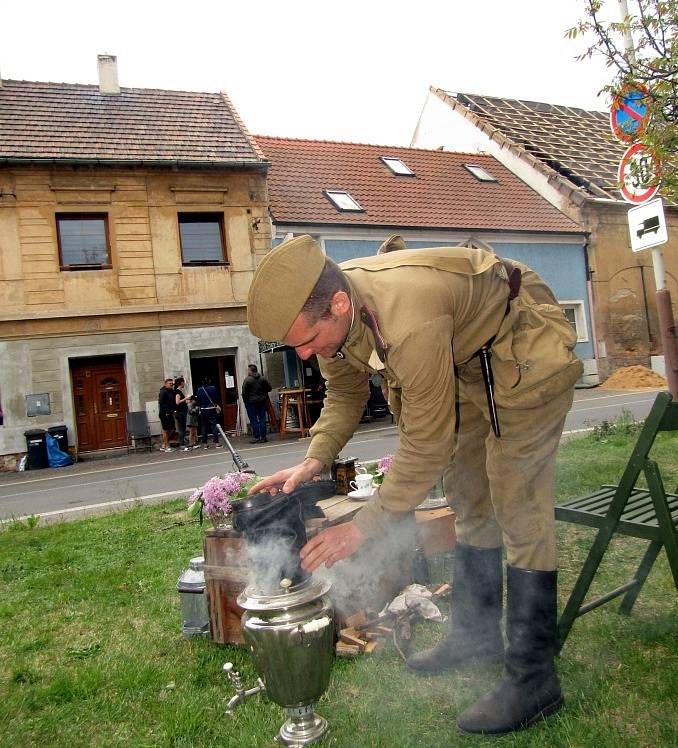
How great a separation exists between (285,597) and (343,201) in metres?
17.5

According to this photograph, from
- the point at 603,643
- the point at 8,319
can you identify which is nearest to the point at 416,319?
the point at 603,643

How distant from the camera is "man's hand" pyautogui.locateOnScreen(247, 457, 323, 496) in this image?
93.8 inches

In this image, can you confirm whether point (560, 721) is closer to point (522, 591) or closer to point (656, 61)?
point (522, 591)

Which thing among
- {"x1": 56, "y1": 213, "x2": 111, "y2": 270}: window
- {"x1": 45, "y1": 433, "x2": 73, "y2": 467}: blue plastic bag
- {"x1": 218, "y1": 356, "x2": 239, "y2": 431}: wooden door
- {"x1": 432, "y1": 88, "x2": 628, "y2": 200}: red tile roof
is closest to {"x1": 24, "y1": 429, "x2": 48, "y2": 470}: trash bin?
{"x1": 45, "y1": 433, "x2": 73, "y2": 467}: blue plastic bag

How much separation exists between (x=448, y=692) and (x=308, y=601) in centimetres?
76

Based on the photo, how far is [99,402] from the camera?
15984 mm

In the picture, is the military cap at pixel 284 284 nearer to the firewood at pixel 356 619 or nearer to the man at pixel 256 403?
the firewood at pixel 356 619

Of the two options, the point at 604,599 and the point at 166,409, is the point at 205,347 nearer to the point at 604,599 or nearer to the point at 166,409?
the point at 166,409

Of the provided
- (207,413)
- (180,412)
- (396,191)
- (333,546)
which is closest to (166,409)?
(180,412)

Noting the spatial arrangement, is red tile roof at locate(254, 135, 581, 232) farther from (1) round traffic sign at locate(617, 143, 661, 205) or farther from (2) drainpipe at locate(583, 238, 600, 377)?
(1) round traffic sign at locate(617, 143, 661, 205)

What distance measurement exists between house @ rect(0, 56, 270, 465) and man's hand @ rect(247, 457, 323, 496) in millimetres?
14042

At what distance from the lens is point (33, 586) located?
4.23m

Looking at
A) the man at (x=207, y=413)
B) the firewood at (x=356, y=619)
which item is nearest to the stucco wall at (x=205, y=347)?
the man at (x=207, y=413)

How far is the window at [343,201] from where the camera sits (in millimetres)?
18344
